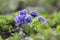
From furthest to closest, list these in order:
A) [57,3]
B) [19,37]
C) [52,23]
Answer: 1. [57,3]
2. [52,23]
3. [19,37]

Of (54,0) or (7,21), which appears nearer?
(7,21)

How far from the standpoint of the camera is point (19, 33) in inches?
85.4

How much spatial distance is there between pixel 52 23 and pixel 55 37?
0.49m

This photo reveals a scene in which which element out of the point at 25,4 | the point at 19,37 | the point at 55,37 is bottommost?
the point at 19,37

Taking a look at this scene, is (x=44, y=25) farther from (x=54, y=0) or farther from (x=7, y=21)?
(x=54, y=0)

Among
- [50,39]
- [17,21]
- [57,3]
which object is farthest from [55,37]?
[57,3]

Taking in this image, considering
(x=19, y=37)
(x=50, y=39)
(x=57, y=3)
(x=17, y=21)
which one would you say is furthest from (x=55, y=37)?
(x=57, y=3)

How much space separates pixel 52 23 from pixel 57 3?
8.16ft

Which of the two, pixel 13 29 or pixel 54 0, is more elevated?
pixel 54 0

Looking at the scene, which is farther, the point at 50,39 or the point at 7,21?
the point at 7,21

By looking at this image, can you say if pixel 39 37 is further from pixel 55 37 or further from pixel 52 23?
pixel 52 23

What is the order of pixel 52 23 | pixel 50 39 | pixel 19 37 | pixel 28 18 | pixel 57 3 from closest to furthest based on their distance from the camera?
pixel 50 39 → pixel 19 37 → pixel 28 18 → pixel 52 23 → pixel 57 3

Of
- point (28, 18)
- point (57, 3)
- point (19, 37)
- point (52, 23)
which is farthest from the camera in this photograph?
point (57, 3)

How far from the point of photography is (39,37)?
1.99 metres
